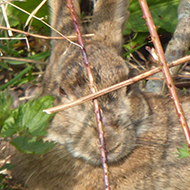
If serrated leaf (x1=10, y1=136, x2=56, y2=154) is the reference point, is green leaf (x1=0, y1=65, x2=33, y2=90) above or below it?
below

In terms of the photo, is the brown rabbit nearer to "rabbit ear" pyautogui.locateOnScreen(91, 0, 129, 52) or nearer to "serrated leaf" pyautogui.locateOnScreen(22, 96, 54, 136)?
"rabbit ear" pyautogui.locateOnScreen(91, 0, 129, 52)

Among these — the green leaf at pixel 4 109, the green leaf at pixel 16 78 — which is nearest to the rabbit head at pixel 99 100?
the green leaf at pixel 4 109

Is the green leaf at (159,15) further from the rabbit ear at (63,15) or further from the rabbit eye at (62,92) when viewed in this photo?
the rabbit eye at (62,92)

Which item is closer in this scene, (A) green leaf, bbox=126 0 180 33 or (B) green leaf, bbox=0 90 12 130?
(B) green leaf, bbox=0 90 12 130

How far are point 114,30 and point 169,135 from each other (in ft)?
3.11

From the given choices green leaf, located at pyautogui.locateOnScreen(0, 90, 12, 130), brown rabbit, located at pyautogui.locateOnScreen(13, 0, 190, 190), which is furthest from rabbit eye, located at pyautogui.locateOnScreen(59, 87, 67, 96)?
green leaf, located at pyautogui.locateOnScreen(0, 90, 12, 130)

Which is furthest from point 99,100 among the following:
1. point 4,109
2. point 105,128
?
point 4,109

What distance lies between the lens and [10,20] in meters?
3.03

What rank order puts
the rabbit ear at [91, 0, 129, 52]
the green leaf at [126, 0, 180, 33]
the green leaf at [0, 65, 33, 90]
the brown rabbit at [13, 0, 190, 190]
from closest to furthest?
the brown rabbit at [13, 0, 190, 190] < the rabbit ear at [91, 0, 129, 52] < the green leaf at [0, 65, 33, 90] < the green leaf at [126, 0, 180, 33]

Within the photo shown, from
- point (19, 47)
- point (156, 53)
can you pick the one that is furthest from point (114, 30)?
point (19, 47)

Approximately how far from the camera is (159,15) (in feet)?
10.2

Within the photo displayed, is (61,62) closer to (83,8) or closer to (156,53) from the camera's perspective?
(156,53)

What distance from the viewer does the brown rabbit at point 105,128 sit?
1820 mm

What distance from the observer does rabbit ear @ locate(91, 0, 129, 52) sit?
222cm
